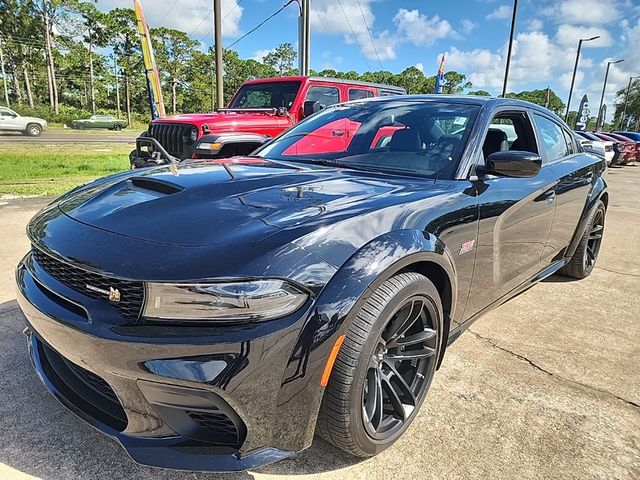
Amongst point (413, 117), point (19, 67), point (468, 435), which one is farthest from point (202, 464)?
point (19, 67)

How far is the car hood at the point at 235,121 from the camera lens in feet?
21.8

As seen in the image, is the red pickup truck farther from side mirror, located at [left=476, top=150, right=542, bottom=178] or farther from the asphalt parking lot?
side mirror, located at [left=476, top=150, right=542, bottom=178]

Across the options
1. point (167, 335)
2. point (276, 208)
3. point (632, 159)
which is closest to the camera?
point (167, 335)

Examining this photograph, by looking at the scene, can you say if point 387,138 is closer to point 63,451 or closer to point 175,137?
point 63,451

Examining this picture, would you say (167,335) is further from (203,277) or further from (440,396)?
(440,396)

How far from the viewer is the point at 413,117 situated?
9.43 ft

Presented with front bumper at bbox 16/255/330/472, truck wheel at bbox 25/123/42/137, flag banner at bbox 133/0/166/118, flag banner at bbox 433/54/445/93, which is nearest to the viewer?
front bumper at bbox 16/255/330/472

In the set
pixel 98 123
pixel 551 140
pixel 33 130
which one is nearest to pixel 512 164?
pixel 551 140

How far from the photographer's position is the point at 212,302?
1458 mm

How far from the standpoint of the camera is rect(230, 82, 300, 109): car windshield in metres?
7.39

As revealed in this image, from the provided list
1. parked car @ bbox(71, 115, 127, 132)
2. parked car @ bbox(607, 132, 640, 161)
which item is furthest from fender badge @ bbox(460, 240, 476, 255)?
parked car @ bbox(71, 115, 127, 132)

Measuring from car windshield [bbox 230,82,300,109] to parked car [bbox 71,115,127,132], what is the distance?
3925 centimetres

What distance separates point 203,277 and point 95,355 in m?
0.45

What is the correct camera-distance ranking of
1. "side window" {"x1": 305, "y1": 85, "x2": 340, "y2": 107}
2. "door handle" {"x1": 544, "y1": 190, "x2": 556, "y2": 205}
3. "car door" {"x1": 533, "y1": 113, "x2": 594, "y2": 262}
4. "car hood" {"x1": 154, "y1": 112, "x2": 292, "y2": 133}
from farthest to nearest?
1. "side window" {"x1": 305, "y1": 85, "x2": 340, "y2": 107}
2. "car hood" {"x1": 154, "y1": 112, "x2": 292, "y2": 133}
3. "car door" {"x1": 533, "y1": 113, "x2": 594, "y2": 262}
4. "door handle" {"x1": 544, "y1": 190, "x2": 556, "y2": 205}
